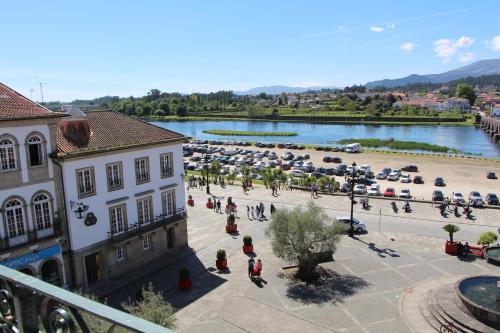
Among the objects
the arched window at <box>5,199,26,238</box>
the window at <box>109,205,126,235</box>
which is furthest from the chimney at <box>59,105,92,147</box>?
the arched window at <box>5,199,26,238</box>

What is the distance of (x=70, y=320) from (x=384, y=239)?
30.4m

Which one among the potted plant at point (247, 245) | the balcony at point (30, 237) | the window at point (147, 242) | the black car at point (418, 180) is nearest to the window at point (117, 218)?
the window at point (147, 242)

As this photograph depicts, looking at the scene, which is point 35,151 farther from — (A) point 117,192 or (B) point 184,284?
(B) point 184,284

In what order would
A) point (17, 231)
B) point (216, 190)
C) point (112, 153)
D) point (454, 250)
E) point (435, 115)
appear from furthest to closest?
point (435, 115)
point (216, 190)
point (454, 250)
point (112, 153)
point (17, 231)

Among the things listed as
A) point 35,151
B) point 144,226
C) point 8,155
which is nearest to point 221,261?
point 144,226

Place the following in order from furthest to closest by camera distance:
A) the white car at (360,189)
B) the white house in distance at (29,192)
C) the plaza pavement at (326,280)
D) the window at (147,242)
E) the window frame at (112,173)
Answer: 1. the white car at (360,189)
2. the window at (147,242)
3. the window frame at (112,173)
4. the white house in distance at (29,192)
5. the plaza pavement at (326,280)

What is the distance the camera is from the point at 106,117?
29.0m

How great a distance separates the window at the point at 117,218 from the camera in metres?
25.6

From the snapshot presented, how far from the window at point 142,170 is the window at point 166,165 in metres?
1.40

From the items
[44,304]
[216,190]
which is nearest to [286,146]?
[216,190]

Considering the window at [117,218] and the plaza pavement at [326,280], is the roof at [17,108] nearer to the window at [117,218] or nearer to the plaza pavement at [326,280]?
the window at [117,218]

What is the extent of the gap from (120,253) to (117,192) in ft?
12.7

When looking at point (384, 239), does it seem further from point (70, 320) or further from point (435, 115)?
point (435, 115)

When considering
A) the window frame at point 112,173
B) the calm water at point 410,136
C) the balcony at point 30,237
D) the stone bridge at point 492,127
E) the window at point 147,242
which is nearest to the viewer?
the balcony at point 30,237
